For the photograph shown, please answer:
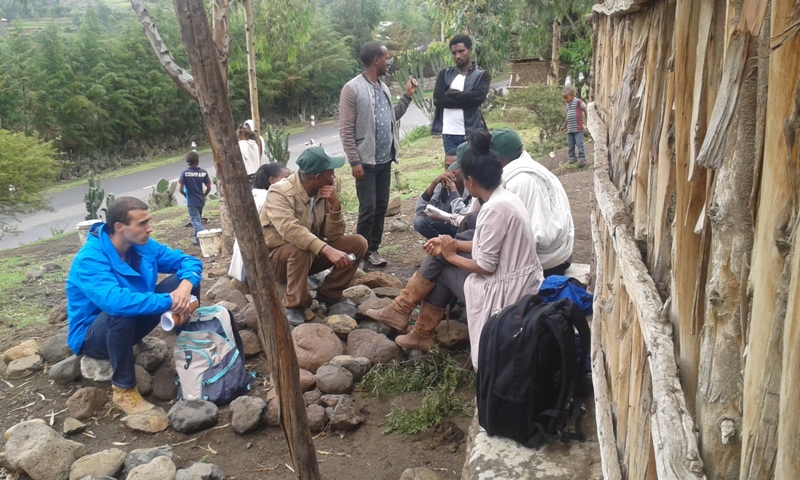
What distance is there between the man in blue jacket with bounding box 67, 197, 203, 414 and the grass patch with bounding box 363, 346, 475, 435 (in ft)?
4.19

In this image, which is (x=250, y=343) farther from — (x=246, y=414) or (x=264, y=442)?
(x=264, y=442)

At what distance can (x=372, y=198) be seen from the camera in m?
5.68

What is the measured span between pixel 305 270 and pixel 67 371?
1.67 m

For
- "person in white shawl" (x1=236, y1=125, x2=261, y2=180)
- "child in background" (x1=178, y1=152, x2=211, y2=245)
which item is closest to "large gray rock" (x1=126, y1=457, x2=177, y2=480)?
"person in white shawl" (x1=236, y1=125, x2=261, y2=180)

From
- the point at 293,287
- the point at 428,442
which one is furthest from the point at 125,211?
the point at 428,442

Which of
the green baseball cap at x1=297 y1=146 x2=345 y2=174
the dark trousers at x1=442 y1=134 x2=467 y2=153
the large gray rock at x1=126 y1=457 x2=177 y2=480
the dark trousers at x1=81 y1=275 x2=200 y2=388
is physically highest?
the green baseball cap at x1=297 y1=146 x2=345 y2=174

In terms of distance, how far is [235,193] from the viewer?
2615 mm

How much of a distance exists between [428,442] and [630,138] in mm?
1884

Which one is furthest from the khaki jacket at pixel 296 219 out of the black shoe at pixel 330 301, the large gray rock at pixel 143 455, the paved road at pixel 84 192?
the paved road at pixel 84 192

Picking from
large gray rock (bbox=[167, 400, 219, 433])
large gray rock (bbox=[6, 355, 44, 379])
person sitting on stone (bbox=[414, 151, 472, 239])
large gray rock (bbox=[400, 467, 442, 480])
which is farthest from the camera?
person sitting on stone (bbox=[414, 151, 472, 239])

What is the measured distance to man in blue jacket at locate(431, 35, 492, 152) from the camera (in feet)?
19.4

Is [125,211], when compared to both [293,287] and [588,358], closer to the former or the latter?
[293,287]

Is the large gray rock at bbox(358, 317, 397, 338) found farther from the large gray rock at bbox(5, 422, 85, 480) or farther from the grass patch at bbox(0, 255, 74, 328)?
the grass patch at bbox(0, 255, 74, 328)

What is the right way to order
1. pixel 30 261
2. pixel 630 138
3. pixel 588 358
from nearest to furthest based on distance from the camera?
pixel 630 138
pixel 588 358
pixel 30 261
